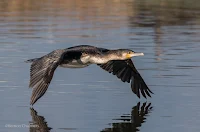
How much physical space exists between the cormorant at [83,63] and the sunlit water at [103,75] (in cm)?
24

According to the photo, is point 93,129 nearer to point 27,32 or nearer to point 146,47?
point 146,47

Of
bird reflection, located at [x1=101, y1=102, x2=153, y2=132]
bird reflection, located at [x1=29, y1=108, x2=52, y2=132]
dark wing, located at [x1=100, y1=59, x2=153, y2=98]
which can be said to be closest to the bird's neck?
dark wing, located at [x1=100, y1=59, x2=153, y2=98]

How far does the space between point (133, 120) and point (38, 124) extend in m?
1.37

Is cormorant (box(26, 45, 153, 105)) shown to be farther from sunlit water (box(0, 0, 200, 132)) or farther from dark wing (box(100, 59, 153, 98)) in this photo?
sunlit water (box(0, 0, 200, 132))

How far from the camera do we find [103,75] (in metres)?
15.1

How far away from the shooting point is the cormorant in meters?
11.6

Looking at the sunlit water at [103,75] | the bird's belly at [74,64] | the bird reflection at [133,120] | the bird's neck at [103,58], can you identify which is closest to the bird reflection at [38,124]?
the sunlit water at [103,75]

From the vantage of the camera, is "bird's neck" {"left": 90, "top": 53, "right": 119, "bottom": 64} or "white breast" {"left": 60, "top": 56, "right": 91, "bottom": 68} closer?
"white breast" {"left": 60, "top": 56, "right": 91, "bottom": 68}

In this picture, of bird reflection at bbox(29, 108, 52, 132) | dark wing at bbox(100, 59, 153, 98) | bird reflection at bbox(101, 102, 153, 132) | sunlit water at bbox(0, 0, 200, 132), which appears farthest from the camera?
dark wing at bbox(100, 59, 153, 98)

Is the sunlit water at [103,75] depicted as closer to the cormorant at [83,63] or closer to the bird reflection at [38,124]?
the bird reflection at [38,124]

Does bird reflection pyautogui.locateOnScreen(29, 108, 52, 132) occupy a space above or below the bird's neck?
below

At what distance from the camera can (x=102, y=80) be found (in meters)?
14.4

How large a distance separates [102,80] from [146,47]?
5070 millimetres

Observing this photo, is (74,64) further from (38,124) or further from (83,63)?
(38,124)
